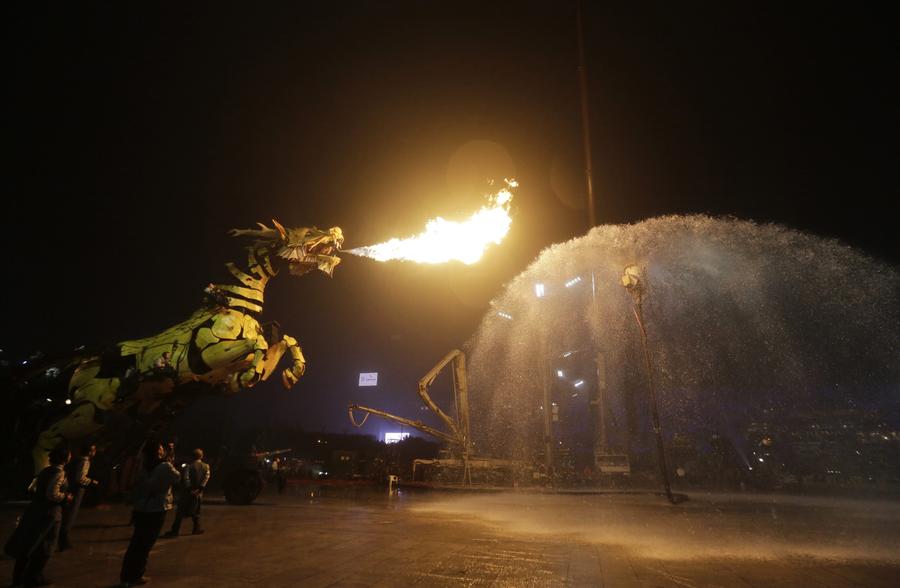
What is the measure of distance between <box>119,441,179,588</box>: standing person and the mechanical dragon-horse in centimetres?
330

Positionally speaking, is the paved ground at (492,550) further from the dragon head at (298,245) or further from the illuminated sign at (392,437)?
the illuminated sign at (392,437)

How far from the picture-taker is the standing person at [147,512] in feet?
18.5

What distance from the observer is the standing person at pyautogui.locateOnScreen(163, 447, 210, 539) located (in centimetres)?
940

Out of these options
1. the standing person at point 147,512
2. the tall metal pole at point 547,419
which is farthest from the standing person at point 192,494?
the tall metal pole at point 547,419

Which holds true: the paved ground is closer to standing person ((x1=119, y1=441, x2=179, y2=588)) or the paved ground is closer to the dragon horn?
standing person ((x1=119, y1=441, x2=179, y2=588))

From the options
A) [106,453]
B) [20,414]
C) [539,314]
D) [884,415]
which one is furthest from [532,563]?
[884,415]

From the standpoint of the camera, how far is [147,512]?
5.81 m

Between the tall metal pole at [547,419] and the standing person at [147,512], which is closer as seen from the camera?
the standing person at [147,512]

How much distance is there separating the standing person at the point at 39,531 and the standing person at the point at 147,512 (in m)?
0.95

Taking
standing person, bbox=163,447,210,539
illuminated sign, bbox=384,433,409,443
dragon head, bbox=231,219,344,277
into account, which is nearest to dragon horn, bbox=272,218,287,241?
dragon head, bbox=231,219,344,277

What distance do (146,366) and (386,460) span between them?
3055 cm

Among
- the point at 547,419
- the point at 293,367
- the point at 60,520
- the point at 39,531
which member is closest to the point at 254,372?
the point at 293,367

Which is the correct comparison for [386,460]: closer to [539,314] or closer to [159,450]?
[539,314]

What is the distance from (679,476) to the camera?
108 ft
